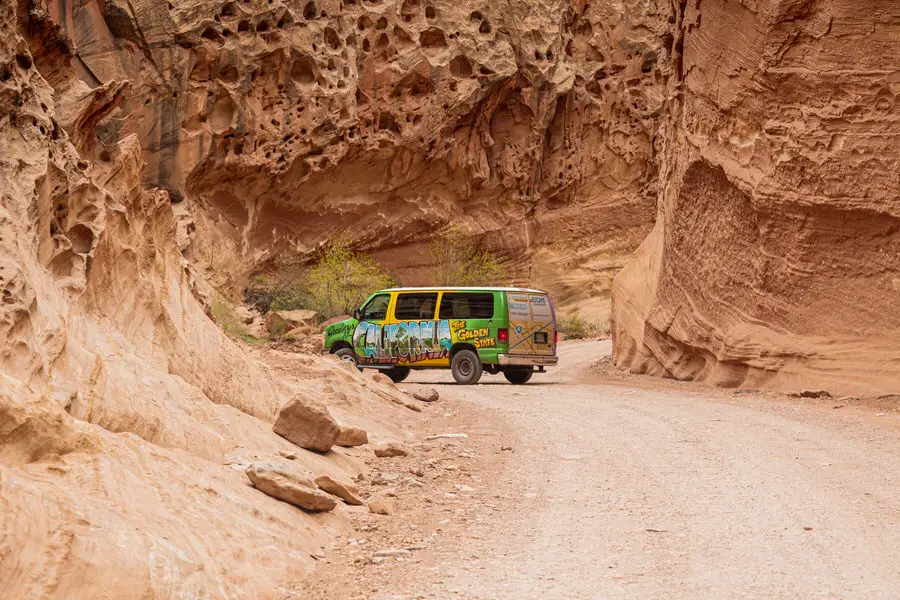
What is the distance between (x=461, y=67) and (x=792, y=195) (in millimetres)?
26210

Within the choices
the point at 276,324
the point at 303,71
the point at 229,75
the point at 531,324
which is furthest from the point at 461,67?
the point at 531,324

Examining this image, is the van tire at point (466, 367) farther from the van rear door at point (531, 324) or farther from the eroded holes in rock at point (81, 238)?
the eroded holes in rock at point (81, 238)

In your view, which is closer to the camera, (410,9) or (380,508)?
(380,508)

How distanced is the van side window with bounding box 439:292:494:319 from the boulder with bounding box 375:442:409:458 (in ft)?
39.5

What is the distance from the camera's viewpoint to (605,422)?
13.6 meters

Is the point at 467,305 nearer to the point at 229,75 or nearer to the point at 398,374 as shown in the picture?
the point at 398,374

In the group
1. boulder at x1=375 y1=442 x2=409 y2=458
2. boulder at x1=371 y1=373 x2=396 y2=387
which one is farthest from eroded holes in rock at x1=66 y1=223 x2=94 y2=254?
boulder at x1=371 y1=373 x2=396 y2=387

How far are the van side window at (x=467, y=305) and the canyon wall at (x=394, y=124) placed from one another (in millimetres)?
14397

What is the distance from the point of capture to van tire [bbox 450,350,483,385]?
22484 millimetres

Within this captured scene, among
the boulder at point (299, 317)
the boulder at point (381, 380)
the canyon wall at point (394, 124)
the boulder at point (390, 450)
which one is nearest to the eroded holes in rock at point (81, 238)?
the boulder at point (390, 450)

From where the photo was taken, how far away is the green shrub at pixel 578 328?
43906 mm

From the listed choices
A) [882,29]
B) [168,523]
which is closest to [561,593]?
[168,523]

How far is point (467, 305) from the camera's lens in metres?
22.7

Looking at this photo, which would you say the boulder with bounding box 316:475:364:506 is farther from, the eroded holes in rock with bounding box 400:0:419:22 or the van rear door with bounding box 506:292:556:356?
the eroded holes in rock with bounding box 400:0:419:22
